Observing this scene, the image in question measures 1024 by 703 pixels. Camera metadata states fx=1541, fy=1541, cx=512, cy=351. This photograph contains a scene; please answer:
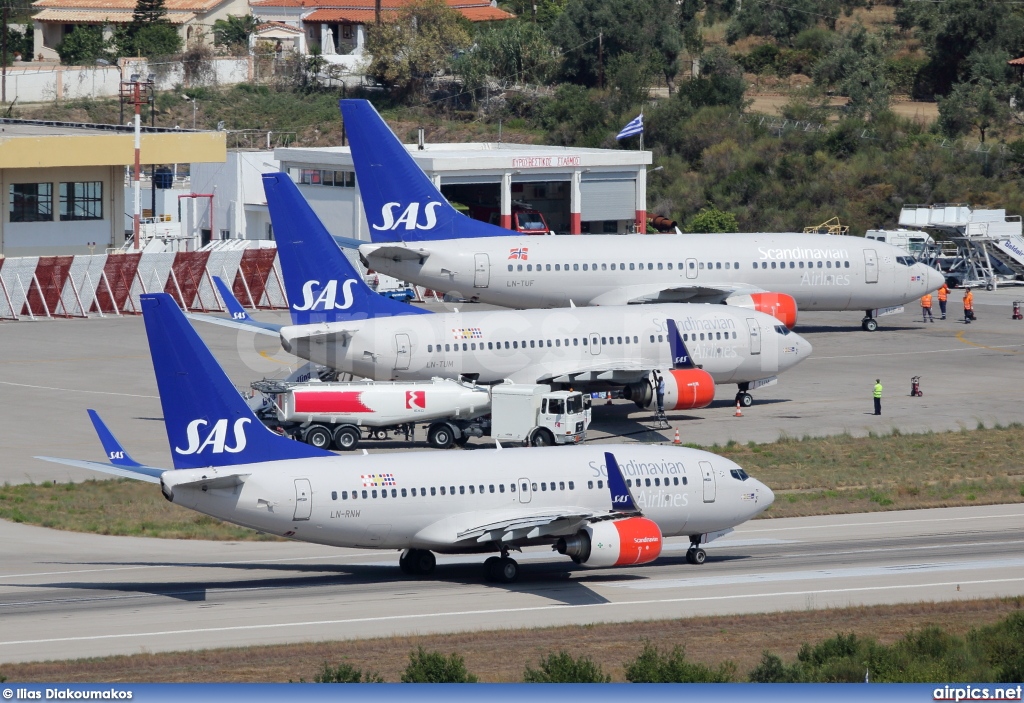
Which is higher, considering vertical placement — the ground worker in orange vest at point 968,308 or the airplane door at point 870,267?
the airplane door at point 870,267

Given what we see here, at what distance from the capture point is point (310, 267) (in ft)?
193

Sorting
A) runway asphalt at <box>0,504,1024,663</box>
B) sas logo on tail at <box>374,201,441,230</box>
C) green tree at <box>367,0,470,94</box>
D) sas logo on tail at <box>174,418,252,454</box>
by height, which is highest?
green tree at <box>367,0,470,94</box>

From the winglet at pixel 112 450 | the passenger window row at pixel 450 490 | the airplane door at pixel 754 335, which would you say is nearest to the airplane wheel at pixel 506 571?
the passenger window row at pixel 450 490

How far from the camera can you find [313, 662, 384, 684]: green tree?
27.1 metres

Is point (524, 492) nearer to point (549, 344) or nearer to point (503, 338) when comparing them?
point (503, 338)

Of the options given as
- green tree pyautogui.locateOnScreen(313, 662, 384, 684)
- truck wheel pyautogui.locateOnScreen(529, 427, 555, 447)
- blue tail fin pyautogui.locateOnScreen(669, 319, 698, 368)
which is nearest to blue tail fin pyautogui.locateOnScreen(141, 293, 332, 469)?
green tree pyautogui.locateOnScreen(313, 662, 384, 684)

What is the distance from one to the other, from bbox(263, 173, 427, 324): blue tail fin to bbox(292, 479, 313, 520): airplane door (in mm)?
21909

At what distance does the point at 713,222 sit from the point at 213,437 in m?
81.6

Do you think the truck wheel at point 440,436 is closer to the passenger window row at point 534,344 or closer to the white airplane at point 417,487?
the passenger window row at point 534,344

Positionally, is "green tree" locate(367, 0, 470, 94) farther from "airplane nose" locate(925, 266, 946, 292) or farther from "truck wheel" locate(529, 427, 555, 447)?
"truck wheel" locate(529, 427, 555, 447)

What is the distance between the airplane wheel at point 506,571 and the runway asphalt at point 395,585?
280 mm

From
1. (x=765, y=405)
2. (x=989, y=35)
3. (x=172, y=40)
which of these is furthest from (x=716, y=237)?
(x=172, y=40)

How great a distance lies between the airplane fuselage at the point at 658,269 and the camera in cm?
7394

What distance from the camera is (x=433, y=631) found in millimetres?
34781
